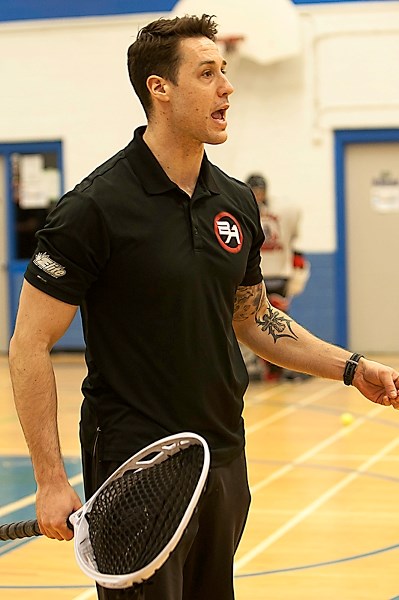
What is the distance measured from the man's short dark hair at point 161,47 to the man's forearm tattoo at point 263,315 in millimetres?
748

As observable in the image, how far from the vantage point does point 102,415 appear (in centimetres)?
333

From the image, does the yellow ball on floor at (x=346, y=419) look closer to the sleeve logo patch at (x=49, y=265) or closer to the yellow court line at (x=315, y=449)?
the yellow court line at (x=315, y=449)

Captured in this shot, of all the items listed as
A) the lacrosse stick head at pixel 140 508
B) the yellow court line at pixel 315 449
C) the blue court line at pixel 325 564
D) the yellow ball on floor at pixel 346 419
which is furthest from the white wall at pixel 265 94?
the lacrosse stick head at pixel 140 508

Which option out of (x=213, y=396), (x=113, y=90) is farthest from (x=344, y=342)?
(x=213, y=396)

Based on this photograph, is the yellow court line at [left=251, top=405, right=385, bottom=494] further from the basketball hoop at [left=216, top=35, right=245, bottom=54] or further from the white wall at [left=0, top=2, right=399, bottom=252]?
the basketball hoop at [left=216, top=35, right=245, bottom=54]

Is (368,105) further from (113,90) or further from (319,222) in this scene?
(113,90)

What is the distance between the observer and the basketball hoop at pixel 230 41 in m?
15.7

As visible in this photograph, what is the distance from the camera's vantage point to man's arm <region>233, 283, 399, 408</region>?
377 cm

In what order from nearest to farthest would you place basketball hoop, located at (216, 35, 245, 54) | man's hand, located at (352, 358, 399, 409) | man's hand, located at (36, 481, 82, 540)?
man's hand, located at (36, 481, 82, 540) → man's hand, located at (352, 358, 399, 409) → basketball hoop, located at (216, 35, 245, 54)

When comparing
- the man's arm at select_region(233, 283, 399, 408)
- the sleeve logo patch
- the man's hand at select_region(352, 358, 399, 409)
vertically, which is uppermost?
the sleeve logo patch

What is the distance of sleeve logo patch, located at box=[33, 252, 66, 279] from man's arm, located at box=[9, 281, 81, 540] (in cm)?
7

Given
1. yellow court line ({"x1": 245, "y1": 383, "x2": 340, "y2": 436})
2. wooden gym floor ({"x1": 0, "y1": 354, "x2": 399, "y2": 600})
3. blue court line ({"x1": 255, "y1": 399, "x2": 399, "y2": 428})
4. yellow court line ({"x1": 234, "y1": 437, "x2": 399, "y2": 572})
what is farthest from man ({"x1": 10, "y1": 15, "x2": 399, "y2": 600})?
blue court line ({"x1": 255, "y1": 399, "x2": 399, "y2": 428})

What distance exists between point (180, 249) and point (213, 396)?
16.9 inches

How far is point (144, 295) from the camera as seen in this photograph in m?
3.24
